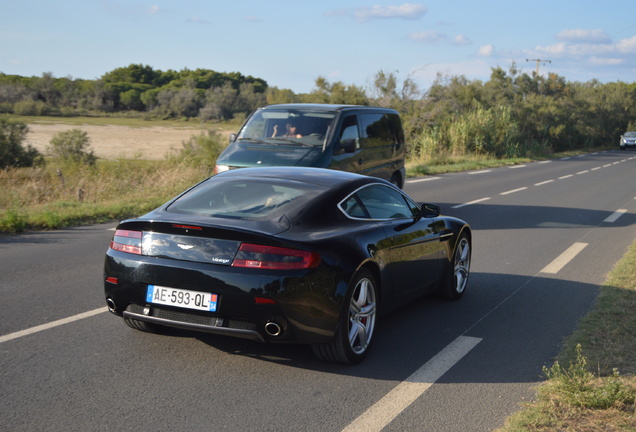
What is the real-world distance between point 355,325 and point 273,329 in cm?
72

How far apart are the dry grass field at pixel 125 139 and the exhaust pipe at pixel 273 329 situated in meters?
31.6

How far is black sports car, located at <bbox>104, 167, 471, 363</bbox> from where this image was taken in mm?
4684

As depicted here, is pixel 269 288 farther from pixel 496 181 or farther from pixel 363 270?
pixel 496 181

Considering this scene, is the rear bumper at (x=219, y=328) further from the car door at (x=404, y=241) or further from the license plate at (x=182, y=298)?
the car door at (x=404, y=241)

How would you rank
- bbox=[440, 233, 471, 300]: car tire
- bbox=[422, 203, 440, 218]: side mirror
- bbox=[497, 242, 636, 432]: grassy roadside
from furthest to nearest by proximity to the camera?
1. bbox=[440, 233, 471, 300]: car tire
2. bbox=[422, 203, 440, 218]: side mirror
3. bbox=[497, 242, 636, 432]: grassy roadside

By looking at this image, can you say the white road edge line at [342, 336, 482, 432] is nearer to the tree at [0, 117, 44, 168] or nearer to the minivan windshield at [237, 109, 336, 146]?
the minivan windshield at [237, 109, 336, 146]

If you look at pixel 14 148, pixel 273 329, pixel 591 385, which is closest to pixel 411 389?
pixel 273 329

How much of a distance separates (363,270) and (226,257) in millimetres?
1040

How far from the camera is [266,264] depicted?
4.68 meters

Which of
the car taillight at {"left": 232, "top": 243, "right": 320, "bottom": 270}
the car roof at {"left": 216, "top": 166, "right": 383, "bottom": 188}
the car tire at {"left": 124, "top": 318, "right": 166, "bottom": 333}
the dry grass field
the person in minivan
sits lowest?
the dry grass field

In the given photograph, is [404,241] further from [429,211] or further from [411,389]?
[411,389]

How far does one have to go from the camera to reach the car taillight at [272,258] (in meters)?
4.68

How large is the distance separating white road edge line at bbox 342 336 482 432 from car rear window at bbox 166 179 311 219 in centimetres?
153

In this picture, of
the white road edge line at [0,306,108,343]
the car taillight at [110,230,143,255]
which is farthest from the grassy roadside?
the white road edge line at [0,306,108,343]
